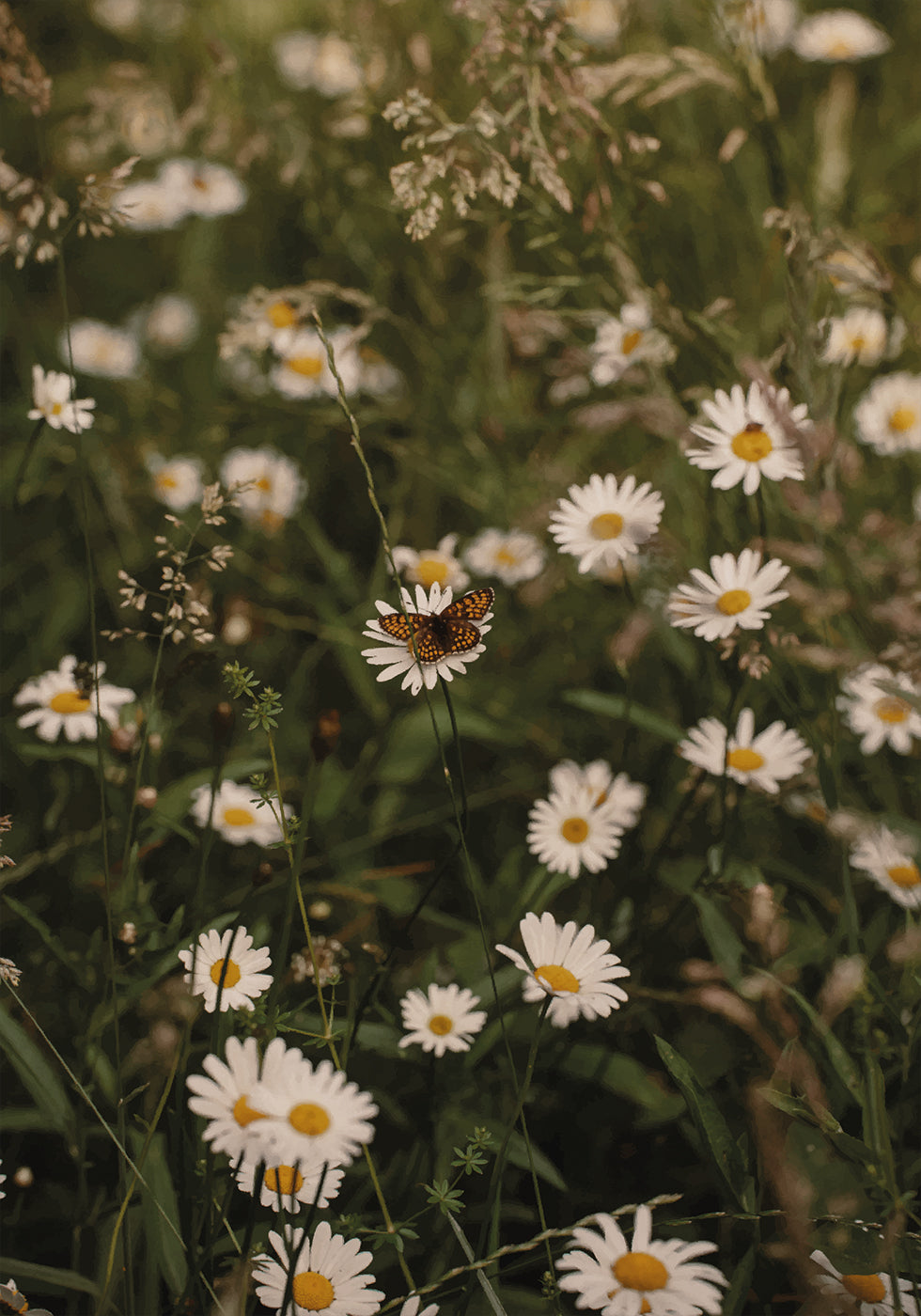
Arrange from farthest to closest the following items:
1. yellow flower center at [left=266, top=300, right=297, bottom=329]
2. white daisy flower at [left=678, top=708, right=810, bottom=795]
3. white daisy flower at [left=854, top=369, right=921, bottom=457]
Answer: yellow flower center at [left=266, top=300, right=297, bottom=329]
white daisy flower at [left=854, top=369, right=921, bottom=457]
white daisy flower at [left=678, top=708, right=810, bottom=795]

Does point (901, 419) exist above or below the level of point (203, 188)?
below

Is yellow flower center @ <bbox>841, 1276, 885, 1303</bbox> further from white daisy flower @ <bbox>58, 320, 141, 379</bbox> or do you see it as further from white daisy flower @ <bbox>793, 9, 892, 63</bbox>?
white daisy flower @ <bbox>793, 9, 892, 63</bbox>

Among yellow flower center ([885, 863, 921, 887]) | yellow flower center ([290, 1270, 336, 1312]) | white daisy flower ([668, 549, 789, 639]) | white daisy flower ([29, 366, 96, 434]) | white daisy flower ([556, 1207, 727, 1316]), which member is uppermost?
white daisy flower ([29, 366, 96, 434])

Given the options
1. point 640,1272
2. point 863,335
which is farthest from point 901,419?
point 640,1272

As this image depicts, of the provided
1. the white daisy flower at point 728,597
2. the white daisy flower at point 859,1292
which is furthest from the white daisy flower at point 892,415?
the white daisy flower at point 859,1292

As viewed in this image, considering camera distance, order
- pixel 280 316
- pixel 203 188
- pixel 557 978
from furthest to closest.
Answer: pixel 203 188 → pixel 280 316 → pixel 557 978

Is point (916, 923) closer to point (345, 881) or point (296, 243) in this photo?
point (345, 881)

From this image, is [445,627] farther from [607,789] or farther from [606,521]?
[607,789]

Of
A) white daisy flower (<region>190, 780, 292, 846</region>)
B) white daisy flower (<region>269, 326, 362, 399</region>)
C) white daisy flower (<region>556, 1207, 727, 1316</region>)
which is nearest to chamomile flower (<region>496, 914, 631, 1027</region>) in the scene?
white daisy flower (<region>556, 1207, 727, 1316</region>)

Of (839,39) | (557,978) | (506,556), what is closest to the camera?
(557,978)
